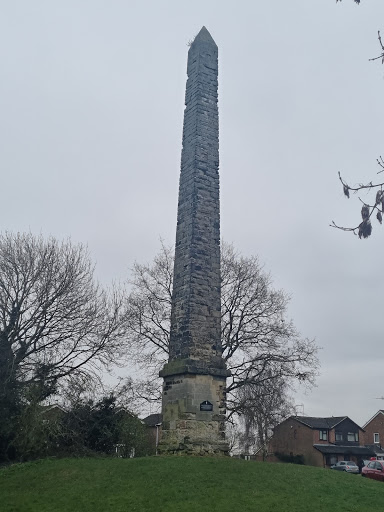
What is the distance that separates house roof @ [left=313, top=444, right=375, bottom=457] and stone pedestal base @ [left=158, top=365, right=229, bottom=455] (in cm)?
3344

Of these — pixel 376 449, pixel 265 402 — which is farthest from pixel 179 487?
pixel 376 449

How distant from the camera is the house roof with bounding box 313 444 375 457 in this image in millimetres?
43531

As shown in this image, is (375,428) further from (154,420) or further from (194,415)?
(194,415)

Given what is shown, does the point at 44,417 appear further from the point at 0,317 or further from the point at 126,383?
the point at 126,383

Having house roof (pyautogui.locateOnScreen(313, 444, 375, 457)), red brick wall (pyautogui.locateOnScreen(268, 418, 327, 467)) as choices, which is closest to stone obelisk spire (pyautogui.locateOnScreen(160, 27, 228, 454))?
red brick wall (pyautogui.locateOnScreen(268, 418, 327, 467))

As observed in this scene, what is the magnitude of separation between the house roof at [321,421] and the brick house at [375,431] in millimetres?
3846

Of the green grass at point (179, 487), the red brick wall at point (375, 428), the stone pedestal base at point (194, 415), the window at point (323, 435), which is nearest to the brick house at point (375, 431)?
the red brick wall at point (375, 428)

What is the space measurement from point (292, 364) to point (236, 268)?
554 cm

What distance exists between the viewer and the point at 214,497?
390 inches

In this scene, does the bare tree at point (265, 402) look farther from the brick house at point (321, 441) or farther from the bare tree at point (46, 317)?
the brick house at point (321, 441)

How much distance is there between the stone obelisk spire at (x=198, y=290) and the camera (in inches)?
533

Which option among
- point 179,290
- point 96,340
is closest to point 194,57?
point 179,290

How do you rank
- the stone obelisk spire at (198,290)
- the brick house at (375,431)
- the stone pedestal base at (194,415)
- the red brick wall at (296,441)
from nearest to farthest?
the stone pedestal base at (194,415) < the stone obelisk spire at (198,290) < the red brick wall at (296,441) < the brick house at (375,431)

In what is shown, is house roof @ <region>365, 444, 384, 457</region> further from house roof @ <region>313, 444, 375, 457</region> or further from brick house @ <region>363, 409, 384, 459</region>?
house roof @ <region>313, 444, 375, 457</region>
